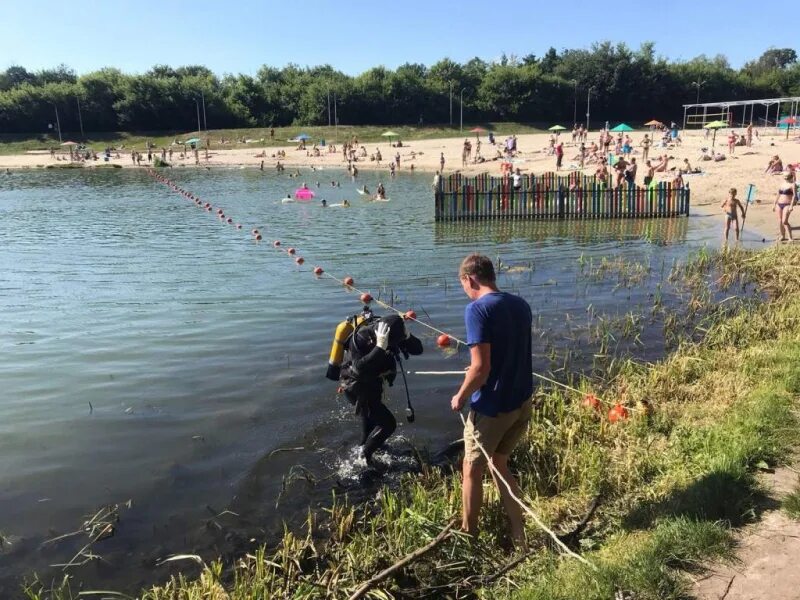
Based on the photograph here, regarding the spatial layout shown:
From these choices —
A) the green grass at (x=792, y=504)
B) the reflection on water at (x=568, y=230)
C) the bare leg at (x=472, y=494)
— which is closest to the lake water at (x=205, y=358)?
the reflection on water at (x=568, y=230)

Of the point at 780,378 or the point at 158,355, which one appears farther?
the point at 158,355

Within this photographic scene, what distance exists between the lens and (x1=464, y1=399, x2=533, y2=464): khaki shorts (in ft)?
15.1

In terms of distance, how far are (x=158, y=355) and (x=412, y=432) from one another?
4.90 m

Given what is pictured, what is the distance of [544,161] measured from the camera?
50469 millimetres

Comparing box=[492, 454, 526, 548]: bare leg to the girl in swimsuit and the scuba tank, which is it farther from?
the girl in swimsuit

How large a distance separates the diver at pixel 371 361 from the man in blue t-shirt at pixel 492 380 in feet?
4.58

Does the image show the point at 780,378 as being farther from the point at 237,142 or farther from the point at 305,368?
the point at 237,142

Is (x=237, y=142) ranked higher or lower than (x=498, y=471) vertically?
higher

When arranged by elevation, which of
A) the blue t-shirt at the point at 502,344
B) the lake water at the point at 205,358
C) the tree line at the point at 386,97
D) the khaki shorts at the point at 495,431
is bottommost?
the lake water at the point at 205,358

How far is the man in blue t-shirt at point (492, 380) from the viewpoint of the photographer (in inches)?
172

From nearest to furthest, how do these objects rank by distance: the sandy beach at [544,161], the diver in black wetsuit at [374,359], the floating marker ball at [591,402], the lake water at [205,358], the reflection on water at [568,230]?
the diver in black wetsuit at [374,359]
the lake water at [205,358]
the floating marker ball at [591,402]
the reflection on water at [568,230]
the sandy beach at [544,161]

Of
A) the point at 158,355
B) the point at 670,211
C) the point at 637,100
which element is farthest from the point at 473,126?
the point at 158,355

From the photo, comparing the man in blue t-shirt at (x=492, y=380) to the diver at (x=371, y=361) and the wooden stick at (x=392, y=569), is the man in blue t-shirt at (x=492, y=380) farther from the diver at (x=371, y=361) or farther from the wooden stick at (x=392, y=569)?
the diver at (x=371, y=361)

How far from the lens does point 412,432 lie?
300 inches
